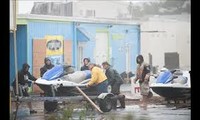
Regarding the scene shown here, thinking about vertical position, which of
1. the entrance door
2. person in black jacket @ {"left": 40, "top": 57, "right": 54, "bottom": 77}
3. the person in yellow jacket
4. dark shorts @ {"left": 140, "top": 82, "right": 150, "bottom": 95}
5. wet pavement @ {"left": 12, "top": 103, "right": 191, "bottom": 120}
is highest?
the entrance door

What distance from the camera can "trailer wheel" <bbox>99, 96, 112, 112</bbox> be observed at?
166 inches

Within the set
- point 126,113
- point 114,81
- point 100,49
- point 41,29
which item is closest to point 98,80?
point 114,81

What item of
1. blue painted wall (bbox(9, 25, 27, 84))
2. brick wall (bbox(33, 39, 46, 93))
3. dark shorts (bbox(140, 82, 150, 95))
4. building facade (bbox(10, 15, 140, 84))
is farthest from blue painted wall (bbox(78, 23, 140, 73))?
blue painted wall (bbox(9, 25, 27, 84))

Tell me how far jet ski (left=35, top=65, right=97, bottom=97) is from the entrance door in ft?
0.61

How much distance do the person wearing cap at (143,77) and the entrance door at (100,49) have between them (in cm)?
37

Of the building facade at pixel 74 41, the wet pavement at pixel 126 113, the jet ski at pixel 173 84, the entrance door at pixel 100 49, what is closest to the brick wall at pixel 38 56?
the building facade at pixel 74 41

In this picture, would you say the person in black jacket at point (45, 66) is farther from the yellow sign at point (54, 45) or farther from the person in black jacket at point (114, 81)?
the person in black jacket at point (114, 81)

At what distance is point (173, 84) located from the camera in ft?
14.1

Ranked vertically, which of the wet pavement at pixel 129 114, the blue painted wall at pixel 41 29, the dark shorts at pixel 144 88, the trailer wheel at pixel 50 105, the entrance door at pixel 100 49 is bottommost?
the wet pavement at pixel 129 114

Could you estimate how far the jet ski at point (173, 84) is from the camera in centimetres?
427

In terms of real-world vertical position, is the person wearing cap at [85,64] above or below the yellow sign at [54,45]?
below

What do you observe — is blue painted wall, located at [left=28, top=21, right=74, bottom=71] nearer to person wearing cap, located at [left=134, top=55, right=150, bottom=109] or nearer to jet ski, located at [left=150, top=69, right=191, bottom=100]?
person wearing cap, located at [left=134, top=55, right=150, bottom=109]

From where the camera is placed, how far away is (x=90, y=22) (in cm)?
421

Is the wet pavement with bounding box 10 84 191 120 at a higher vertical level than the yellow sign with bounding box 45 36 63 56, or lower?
lower
